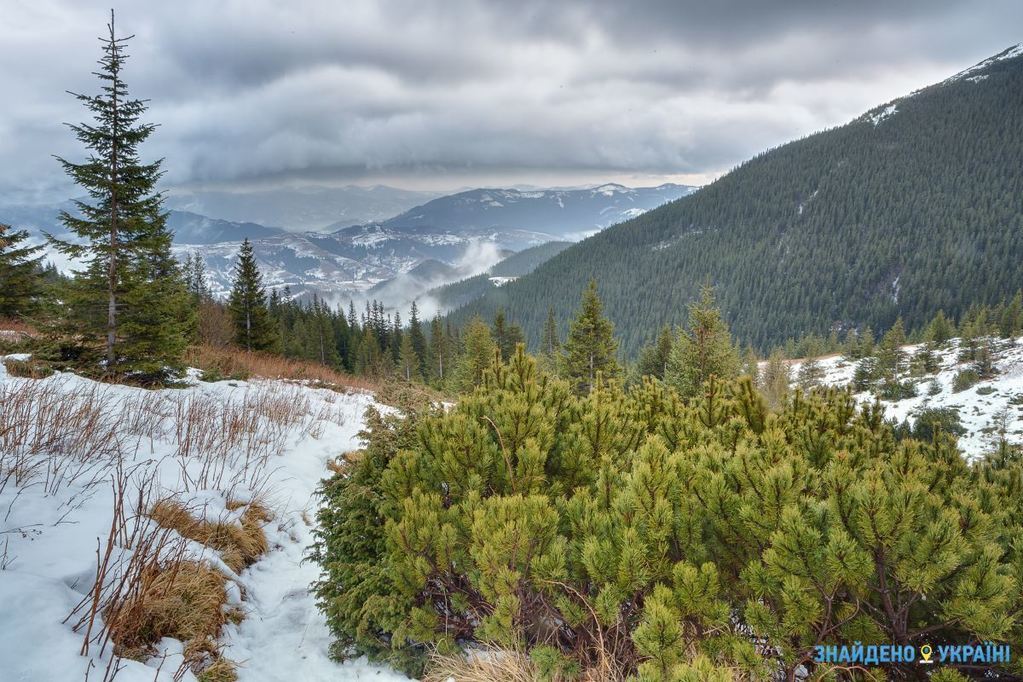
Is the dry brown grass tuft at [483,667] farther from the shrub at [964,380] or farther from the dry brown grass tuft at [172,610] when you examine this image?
the shrub at [964,380]

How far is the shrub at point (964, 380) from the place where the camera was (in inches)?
1574

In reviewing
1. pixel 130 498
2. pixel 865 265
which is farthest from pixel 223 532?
pixel 865 265

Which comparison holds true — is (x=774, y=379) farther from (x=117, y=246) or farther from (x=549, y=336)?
(x=117, y=246)

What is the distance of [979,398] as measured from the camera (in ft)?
121

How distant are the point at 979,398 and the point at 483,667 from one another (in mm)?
51288

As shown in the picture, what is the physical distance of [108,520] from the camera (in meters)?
3.21

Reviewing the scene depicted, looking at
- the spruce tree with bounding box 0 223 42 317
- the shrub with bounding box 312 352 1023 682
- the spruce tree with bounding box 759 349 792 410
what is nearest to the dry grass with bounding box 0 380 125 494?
the shrub with bounding box 312 352 1023 682

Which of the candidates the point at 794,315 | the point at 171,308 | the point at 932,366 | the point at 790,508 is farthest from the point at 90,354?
the point at 794,315

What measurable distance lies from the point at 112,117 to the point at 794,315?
158 meters

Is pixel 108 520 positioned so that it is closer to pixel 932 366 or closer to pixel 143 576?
pixel 143 576

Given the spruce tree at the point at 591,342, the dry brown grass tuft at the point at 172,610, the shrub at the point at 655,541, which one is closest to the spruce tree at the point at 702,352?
the spruce tree at the point at 591,342

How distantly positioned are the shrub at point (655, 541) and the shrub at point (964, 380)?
5095 centimetres

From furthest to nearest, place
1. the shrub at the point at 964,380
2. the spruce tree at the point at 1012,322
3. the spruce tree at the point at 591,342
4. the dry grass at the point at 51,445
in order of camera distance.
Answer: the spruce tree at the point at 1012,322 → the shrub at the point at 964,380 → the spruce tree at the point at 591,342 → the dry grass at the point at 51,445

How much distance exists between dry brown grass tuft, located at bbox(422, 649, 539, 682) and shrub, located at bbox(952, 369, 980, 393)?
53914mm
